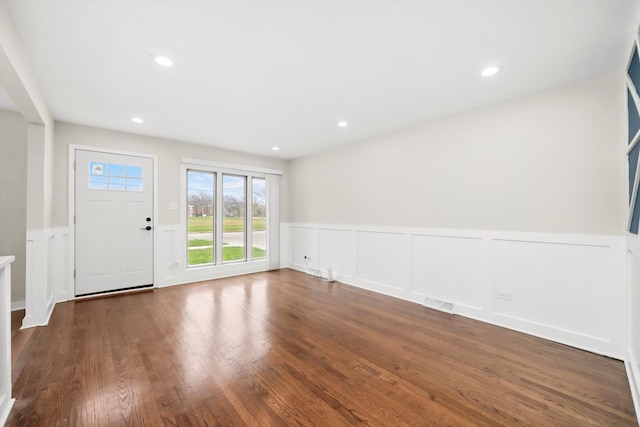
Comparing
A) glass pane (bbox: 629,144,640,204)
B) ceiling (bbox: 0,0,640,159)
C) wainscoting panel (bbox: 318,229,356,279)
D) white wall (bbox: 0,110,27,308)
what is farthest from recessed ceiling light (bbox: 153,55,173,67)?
glass pane (bbox: 629,144,640,204)

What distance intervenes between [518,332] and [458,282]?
29.5 inches

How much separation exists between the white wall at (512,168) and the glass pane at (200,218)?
285cm

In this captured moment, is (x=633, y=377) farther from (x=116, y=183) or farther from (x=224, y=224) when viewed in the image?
(x=116, y=183)

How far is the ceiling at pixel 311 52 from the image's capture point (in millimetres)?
1677

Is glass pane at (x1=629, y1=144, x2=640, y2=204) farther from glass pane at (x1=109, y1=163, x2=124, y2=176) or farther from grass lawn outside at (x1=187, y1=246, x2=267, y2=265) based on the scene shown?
glass pane at (x1=109, y1=163, x2=124, y2=176)

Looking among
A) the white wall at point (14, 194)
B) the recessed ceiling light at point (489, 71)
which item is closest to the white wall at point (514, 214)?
the recessed ceiling light at point (489, 71)

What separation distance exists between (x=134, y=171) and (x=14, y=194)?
135 cm

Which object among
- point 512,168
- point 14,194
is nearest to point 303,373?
point 512,168

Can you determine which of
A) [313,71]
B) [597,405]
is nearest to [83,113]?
[313,71]

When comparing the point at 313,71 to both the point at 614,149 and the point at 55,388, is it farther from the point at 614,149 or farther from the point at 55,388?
the point at 55,388

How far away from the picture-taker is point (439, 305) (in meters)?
3.46

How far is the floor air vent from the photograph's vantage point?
3366mm

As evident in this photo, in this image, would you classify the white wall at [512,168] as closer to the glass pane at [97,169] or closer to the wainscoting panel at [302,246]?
the wainscoting panel at [302,246]

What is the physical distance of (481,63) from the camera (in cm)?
223
